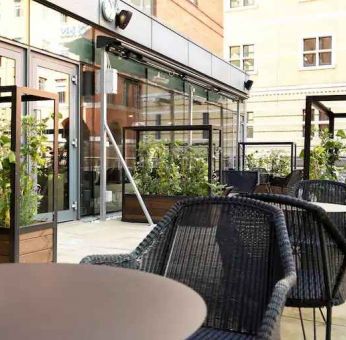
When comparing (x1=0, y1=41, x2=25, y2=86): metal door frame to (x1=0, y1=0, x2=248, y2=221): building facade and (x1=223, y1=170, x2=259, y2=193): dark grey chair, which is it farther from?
(x1=223, y1=170, x2=259, y2=193): dark grey chair

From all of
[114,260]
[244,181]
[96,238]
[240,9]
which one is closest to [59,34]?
[96,238]

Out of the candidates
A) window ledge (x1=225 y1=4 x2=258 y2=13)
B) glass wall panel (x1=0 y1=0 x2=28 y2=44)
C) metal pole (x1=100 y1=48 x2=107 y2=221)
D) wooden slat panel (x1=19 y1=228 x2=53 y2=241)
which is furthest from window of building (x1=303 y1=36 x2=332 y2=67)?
wooden slat panel (x1=19 y1=228 x2=53 y2=241)

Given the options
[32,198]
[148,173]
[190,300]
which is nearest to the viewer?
[190,300]

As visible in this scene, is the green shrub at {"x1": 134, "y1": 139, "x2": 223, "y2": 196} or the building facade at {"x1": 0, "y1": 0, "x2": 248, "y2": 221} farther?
the green shrub at {"x1": 134, "y1": 139, "x2": 223, "y2": 196}

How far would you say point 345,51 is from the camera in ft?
67.6

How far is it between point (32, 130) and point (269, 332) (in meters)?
3.20

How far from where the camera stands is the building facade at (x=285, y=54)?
20.8 metres

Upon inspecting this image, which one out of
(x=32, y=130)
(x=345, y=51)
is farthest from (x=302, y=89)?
(x=32, y=130)

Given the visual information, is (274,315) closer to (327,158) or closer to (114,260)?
(114,260)

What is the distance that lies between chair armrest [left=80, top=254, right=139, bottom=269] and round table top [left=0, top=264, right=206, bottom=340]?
0.26 m

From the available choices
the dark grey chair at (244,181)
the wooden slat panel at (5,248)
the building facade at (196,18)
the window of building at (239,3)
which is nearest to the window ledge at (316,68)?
A: the window of building at (239,3)

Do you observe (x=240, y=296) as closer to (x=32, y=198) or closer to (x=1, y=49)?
(x=32, y=198)

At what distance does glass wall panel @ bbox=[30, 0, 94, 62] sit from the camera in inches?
260

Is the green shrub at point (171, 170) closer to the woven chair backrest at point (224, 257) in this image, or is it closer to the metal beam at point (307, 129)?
the metal beam at point (307, 129)
